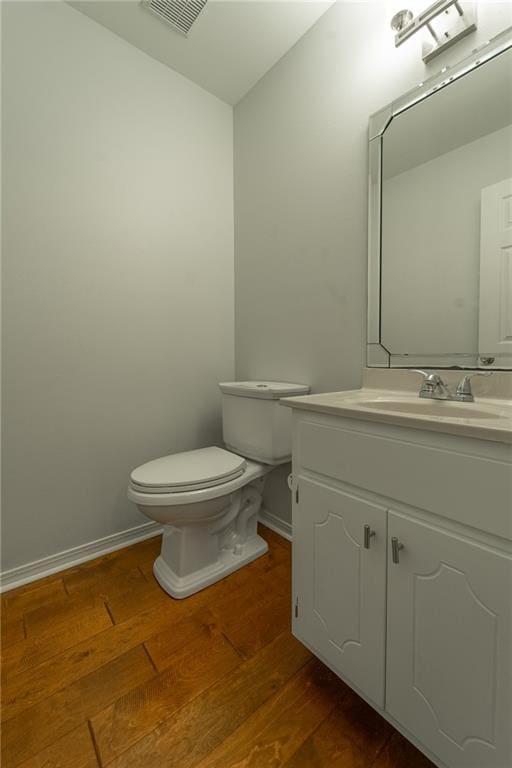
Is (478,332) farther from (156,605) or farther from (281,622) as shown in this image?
(156,605)

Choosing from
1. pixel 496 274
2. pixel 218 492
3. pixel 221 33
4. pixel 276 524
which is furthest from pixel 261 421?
pixel 221 33

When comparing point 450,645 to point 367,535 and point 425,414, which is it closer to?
point 367,535

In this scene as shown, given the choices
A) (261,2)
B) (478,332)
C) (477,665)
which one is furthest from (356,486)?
(261,2)

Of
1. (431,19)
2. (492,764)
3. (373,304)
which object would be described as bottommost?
(492,764)

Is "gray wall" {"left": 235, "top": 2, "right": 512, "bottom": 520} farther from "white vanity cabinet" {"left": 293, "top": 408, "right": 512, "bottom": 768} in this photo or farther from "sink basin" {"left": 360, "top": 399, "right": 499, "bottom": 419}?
"white vanity cabinet" {"left": 293, "top": 408, "right": 512, "bottom": 768}

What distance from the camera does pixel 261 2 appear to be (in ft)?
4.33

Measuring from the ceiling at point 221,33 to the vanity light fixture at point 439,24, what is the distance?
520 mm

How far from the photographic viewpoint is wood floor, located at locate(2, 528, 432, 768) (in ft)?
2.48

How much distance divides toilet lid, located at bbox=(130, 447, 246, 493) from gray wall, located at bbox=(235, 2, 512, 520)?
473 mm

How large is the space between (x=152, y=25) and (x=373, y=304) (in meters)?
1.54

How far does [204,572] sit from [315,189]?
1694 millimetres

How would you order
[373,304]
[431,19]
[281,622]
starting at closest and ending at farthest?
[431,19] → [281,622] → [373,304]

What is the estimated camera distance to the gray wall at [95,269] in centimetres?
127

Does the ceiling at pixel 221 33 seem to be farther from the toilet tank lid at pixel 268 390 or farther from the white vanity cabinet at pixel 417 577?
the white vanity cabinet at pixel 417 577
